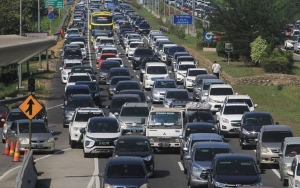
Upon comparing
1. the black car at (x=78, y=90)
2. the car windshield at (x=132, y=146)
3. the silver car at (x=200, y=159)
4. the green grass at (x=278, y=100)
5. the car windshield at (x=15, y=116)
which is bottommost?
the green grass at (x=278, y=100)

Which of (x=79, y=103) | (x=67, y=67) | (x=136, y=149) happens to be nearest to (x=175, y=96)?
(x=79, y=103)

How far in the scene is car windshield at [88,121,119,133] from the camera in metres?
32.8

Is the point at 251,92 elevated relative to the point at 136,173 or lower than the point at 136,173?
lower

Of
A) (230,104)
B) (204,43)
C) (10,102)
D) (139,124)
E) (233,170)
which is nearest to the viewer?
(233,170)

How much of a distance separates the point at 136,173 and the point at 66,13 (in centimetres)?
12961

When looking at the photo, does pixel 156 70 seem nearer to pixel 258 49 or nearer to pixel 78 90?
pixel 78 90

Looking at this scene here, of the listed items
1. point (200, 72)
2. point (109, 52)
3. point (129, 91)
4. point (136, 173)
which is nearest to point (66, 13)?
point (109, 52)

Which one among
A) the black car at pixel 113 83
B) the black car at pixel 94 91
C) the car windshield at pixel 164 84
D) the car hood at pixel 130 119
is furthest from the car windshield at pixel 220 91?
the car hood at pixel 130 119

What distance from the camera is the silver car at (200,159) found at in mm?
24609

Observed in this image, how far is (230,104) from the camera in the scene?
3903 centimetres

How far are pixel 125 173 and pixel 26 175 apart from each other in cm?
267

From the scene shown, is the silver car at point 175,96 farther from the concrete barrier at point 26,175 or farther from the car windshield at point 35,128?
the concrete barrier at point 26,175

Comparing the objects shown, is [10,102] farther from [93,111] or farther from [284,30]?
[284,30]

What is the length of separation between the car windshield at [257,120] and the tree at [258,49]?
29.6 m
